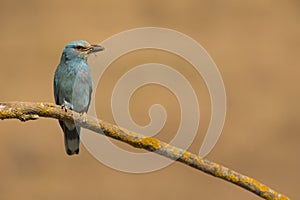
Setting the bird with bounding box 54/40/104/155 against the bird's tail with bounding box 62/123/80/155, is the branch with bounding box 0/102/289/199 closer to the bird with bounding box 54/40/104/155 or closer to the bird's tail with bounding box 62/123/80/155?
the bird with bounding box 54/40/104/155

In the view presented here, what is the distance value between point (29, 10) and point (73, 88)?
409cm

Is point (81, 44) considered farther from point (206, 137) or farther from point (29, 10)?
point (29, 10)

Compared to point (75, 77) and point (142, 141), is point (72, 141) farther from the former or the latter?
point (142, 141)

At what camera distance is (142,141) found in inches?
116

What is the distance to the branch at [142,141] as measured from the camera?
9.18ft

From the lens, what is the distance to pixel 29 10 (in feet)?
28.3

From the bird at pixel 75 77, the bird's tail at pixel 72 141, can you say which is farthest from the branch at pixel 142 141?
the bird's tail at pixel 72 141

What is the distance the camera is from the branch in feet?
9.18

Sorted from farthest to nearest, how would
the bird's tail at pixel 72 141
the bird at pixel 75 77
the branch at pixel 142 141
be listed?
the bird's tail at pixel 72 141, the bird at pixel 75 77, the branch at pixel 142 141

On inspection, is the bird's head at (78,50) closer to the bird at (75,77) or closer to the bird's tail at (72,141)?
the bird at (75,77)

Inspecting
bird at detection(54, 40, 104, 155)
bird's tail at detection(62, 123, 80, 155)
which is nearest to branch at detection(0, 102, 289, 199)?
→ bird at detection(54, 40, 104, 155)

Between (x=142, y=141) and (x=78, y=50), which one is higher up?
(x=78, y=50)

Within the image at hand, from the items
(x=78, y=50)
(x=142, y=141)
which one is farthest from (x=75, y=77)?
(x=142, y=141)

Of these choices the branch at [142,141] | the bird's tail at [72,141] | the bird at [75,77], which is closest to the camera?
the branch at [142,141]
